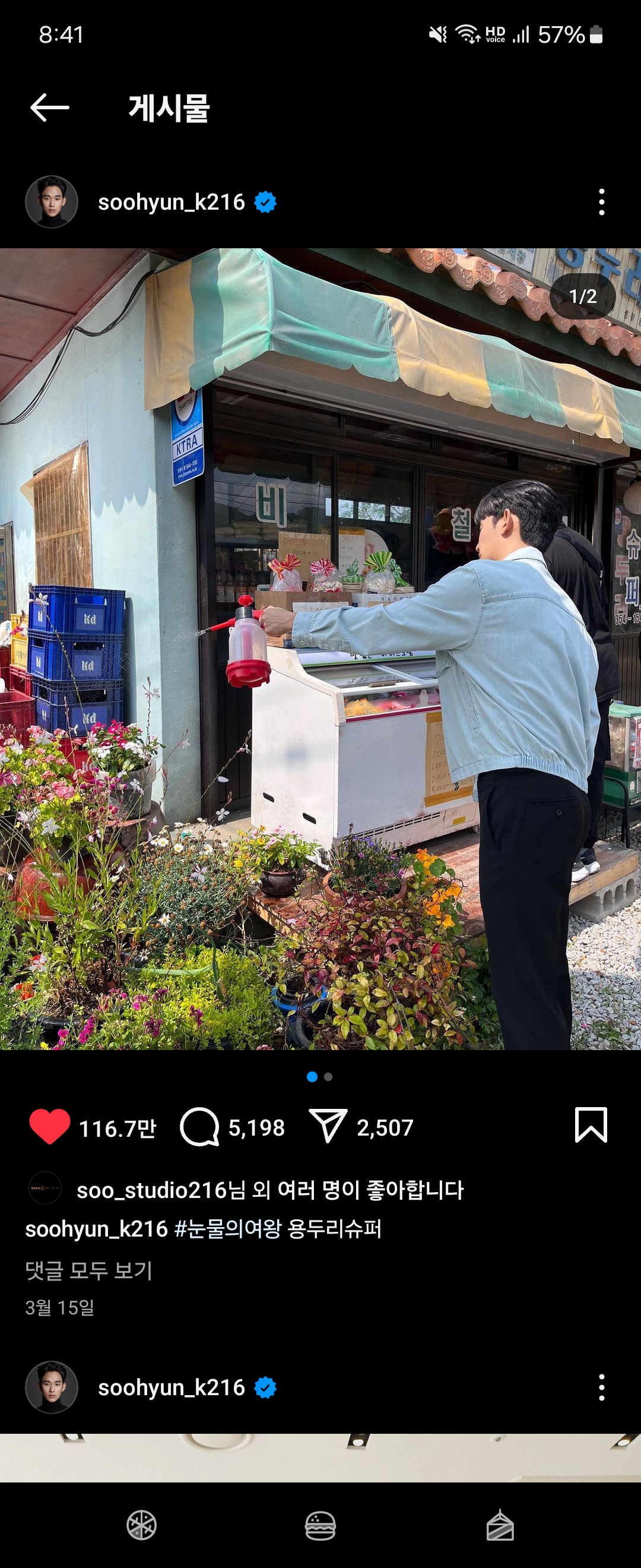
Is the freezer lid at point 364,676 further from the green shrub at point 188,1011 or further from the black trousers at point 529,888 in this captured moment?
the black trousers at point 529,888

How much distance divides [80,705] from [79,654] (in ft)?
1.05

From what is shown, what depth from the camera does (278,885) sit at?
3.78 m

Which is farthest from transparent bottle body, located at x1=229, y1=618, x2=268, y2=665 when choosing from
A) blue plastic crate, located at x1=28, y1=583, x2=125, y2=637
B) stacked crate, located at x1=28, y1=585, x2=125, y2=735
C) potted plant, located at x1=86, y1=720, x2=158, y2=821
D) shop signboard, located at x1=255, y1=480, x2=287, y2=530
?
shop signboard, located at x1=255, y1=480, x2=287, y2=530

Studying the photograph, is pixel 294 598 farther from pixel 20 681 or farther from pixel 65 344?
pixel 65 344

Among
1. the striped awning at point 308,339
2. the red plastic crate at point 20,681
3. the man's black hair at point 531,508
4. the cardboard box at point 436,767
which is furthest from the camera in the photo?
the red plastic crate at point 20,681

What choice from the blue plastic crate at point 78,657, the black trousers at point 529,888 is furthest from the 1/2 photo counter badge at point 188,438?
the black trousers at point 529,888

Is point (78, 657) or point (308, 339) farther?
point (78, 657)

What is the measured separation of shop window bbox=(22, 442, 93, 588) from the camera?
6.23m

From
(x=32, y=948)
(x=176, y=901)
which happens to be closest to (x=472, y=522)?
(x=176, y=901)

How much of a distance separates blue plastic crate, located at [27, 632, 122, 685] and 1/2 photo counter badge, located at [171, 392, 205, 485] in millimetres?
1100

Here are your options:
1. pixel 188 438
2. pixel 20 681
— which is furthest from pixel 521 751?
pixel 20 681

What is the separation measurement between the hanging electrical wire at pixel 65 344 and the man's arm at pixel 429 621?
355cm
